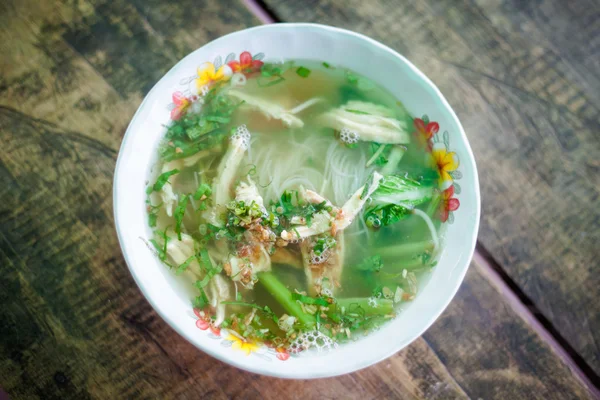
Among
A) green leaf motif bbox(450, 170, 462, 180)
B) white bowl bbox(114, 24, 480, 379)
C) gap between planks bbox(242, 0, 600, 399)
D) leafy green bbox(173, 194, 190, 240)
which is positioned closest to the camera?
white bowl bbox(114, 24, 480, 379)

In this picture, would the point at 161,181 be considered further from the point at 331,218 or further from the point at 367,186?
the point at 367,186

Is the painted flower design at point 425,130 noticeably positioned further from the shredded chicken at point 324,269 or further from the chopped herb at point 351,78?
the shredded chicken at point 324,269

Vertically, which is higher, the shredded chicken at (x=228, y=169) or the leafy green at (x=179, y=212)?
the shredded chicken at (x=228, y=169)

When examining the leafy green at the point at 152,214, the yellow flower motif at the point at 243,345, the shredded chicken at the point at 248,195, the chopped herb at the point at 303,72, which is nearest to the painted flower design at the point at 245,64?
the chopped herb at the point at 303,72

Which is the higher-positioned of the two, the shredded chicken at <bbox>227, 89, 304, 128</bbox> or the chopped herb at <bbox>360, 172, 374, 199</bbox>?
the shredded chicken at <bbox>227, 89, 304, 128</bbox>

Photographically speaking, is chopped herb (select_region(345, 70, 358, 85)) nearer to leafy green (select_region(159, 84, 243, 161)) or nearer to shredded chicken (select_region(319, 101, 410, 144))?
shredded chicken (select_region(319, 101, 410, 144))

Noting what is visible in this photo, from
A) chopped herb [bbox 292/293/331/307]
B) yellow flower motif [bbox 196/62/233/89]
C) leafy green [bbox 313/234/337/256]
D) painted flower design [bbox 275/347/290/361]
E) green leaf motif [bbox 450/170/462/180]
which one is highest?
yellow flower motif [bbox 196/62/233/89]

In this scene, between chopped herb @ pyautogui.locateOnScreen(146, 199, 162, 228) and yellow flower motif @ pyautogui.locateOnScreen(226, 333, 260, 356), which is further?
chopped herb @ pyautogui.locateOnScreen(146, 199, 162, 228)

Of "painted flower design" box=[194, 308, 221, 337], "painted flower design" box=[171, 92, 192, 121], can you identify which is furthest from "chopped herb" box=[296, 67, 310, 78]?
"painted flower design" box=[194, 308, 221, 337]
